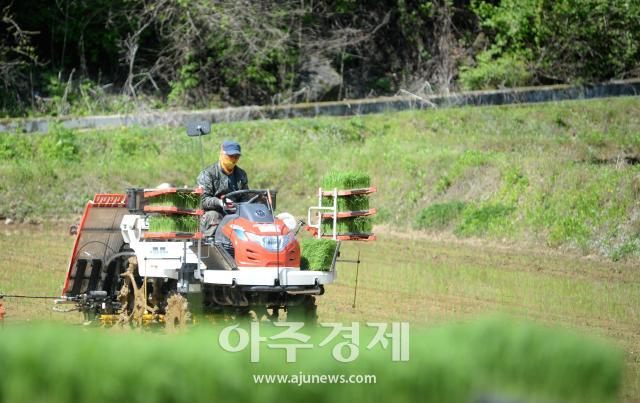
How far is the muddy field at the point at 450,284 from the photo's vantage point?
13984 millimetres

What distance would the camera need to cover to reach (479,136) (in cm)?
2744

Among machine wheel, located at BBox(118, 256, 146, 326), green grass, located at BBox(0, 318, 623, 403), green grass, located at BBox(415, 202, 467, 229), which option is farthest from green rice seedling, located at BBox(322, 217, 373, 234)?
green grass, located at BBox(415, 202, 467, 229)

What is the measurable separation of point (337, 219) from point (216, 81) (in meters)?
20.5

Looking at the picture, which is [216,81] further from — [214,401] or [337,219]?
[214,401]

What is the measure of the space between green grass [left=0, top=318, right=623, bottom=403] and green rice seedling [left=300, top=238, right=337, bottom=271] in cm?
533

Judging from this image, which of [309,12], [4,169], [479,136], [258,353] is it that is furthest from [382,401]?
[309,12]

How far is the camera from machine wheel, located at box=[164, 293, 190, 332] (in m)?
A: 11.6

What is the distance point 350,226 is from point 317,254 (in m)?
1.38

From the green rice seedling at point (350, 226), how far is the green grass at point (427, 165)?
7376 millimetres

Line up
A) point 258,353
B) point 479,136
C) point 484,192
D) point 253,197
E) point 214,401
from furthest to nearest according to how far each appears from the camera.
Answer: point 479,136
point 484,192
point 253,197
point 258,353
point 214,401

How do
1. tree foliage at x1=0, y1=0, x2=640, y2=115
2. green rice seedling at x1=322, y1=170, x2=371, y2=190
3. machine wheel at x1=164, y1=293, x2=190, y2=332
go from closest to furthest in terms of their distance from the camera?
machine wheel at x1=164, y1=293, x2=190, y2=332 < green rice seedling at x1=322, y1=170, x2=371, y2=190 < tree foliage at x1=0, y1=0, x2=640, y2=115

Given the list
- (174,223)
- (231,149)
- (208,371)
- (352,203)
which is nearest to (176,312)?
(174,223)

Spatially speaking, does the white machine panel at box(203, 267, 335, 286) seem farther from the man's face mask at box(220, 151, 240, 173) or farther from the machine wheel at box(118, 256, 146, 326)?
the man's face mask at box(220, 151, 240, 173)

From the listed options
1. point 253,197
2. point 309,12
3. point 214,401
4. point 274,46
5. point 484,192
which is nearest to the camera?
point 214,401
